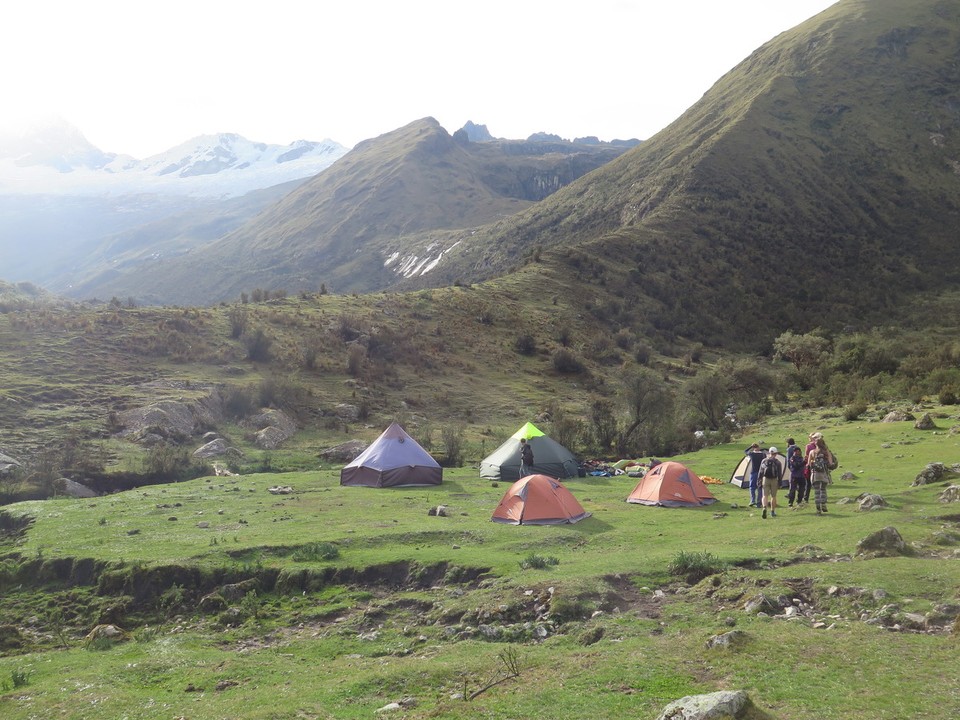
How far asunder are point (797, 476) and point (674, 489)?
139 inches

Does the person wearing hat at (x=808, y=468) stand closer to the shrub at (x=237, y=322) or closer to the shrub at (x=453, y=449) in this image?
the shrub at (x=453, y=449)

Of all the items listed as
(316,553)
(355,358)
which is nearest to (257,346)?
(355,358)

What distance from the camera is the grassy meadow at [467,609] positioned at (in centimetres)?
886

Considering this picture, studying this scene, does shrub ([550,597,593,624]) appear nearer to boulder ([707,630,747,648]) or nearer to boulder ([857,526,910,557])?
boulder ([707,630,747,648])

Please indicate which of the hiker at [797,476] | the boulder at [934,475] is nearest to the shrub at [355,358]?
the hiker at [797,476]

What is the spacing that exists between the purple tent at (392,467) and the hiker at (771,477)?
507 inches

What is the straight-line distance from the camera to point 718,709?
23.6ft

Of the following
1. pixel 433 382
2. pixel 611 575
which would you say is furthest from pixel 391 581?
pixel 433 382

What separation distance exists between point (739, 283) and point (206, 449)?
71.2 metres

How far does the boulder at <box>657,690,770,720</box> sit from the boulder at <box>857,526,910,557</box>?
A: 274 inches

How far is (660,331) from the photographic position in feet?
252

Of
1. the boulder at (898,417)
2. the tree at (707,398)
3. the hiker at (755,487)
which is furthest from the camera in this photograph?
the tree at (707,398)

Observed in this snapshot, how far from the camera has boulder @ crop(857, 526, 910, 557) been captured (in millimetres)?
12875

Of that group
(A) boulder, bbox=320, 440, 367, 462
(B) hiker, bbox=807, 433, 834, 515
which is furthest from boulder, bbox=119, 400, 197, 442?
(B) hiker, bbox=807, 433, 834, 515
